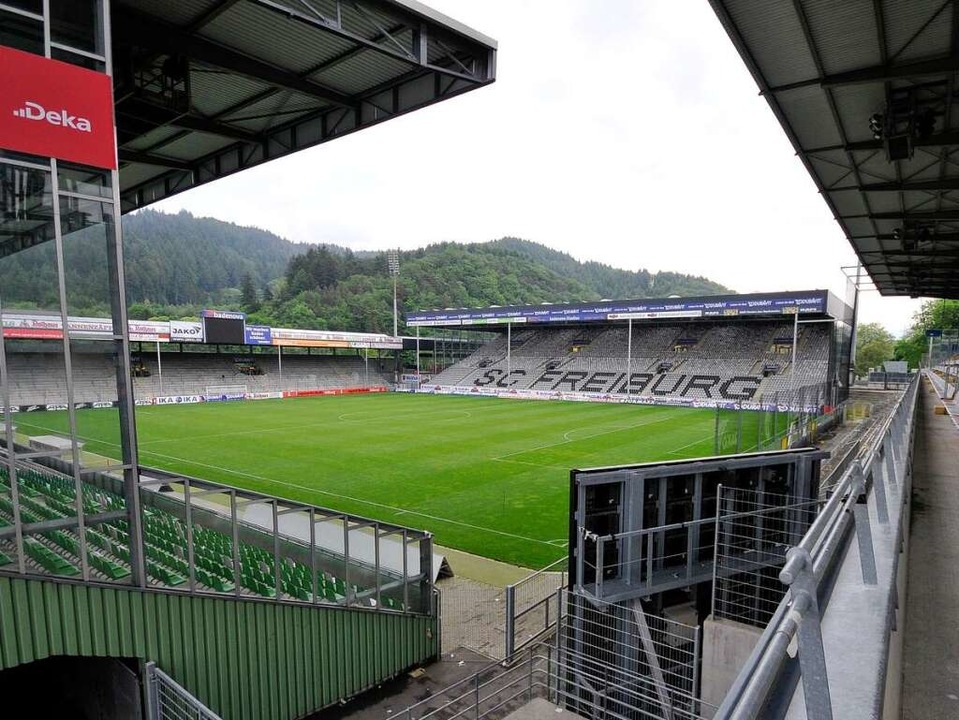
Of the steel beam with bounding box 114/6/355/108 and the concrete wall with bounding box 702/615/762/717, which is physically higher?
the steel beam with bounding box 114/6/355/108

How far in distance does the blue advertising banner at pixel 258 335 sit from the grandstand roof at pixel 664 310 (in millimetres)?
15188

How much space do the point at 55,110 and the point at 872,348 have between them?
111233mm

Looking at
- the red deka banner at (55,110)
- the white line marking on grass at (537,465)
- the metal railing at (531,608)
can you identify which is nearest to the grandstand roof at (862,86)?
the red deka banner at (55,110)

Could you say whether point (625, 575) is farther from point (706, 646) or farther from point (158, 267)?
point (158, 267)

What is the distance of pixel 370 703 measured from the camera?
701 cm

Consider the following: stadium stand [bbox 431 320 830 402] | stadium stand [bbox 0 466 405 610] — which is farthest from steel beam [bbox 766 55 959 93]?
stadium stand [bbox 431 320 830 402]

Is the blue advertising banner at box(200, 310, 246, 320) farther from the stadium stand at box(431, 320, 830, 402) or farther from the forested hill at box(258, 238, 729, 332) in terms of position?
the forested hill at box(258, 238, 729, 332)

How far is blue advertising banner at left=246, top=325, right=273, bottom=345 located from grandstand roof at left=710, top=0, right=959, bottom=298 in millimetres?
47637

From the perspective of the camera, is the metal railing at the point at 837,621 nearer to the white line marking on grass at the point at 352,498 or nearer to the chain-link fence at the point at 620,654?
the chain-link fence at the point at 620,654

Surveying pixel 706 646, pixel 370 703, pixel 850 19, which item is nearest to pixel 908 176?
pixel 850 19

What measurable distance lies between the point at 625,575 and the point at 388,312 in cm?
11144

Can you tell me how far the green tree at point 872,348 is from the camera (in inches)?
3565

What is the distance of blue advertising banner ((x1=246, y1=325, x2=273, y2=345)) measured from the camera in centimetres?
5170

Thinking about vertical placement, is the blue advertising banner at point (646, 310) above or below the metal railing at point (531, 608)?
above
